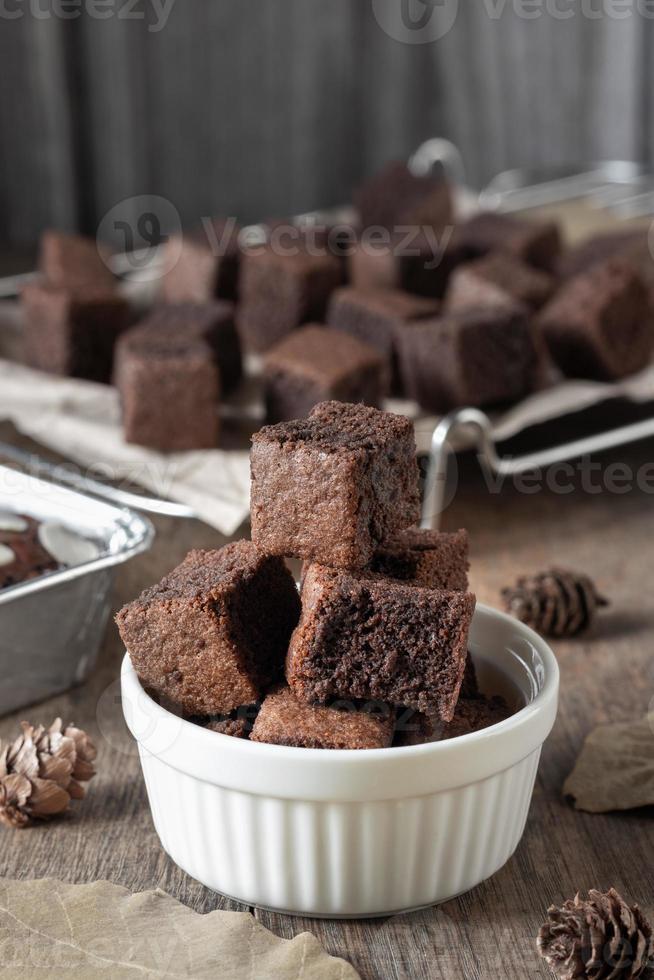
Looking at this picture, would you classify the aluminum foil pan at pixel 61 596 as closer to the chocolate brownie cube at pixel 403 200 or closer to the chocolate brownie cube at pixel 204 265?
the chocolate brownie cube at pixel 204 265

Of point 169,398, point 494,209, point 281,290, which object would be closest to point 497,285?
point 281,290

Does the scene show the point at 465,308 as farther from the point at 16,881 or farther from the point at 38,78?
the point at 38,78

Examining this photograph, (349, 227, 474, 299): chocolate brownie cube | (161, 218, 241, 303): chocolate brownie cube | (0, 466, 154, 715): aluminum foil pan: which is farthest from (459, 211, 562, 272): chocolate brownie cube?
(0, 466, 154, 715): aluminum foil pan

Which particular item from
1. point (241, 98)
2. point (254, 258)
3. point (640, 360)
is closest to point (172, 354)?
point (254, 258)

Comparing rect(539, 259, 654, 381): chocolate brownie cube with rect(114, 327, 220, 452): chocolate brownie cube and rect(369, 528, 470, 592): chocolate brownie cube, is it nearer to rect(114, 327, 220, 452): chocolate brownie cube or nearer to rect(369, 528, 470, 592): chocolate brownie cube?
rect(114, 327, 220, 452): chocolate brownie cube

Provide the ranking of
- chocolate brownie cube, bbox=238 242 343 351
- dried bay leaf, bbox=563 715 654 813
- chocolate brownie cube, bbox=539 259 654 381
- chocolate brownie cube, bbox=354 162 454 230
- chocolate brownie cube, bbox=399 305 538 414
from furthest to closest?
chocolate brownie cube, bbox=354 162 454 230 < chocolate brownie cube, bbox=238 242 343 351 < chocolate brownie cube, bbox=539 259 654 381 < chocolate brownie cube, bbox=399 305 538 414 < dried bay leaf, bbox=563 715 654 813

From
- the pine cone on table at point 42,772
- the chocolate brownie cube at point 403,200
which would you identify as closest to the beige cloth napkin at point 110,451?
the pine cone on table at point 42,772
